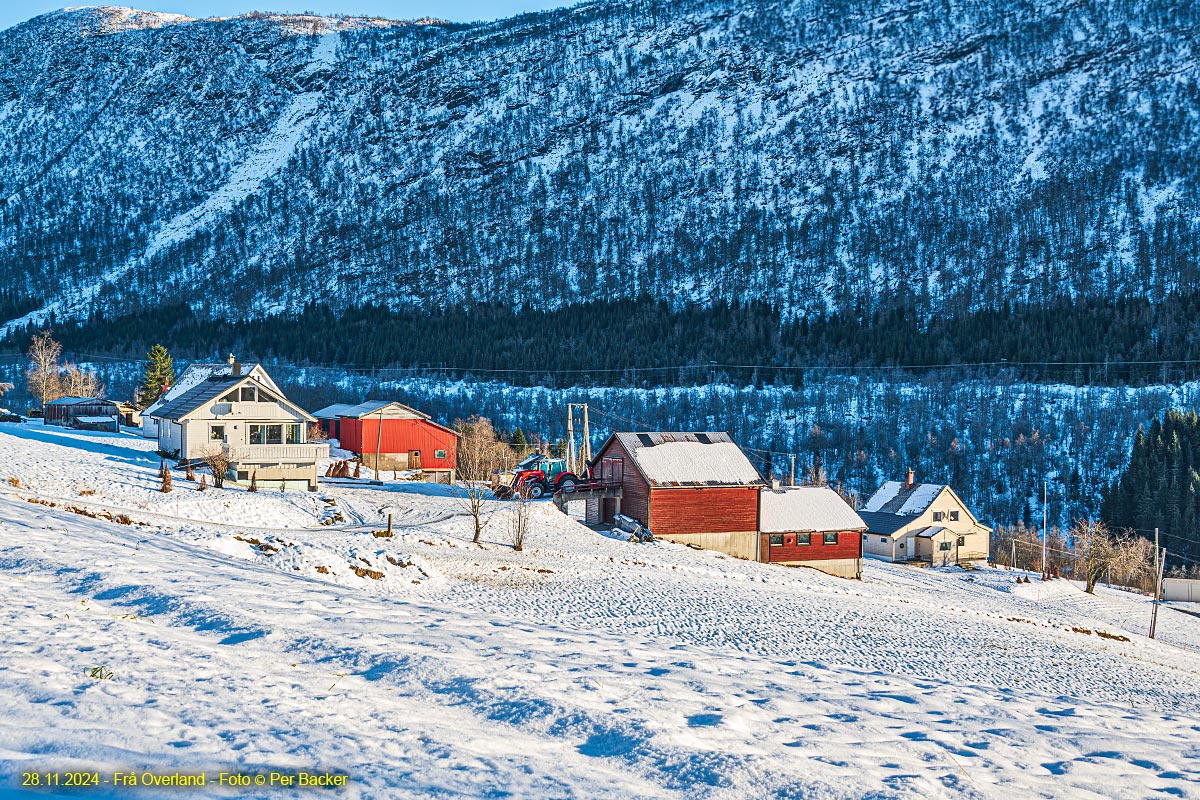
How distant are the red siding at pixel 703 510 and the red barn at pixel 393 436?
28344 mm

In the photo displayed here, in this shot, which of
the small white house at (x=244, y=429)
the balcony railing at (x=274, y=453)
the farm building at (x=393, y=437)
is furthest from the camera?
the farm building at (x=393, y=437)

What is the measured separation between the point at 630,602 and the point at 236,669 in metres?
16.2

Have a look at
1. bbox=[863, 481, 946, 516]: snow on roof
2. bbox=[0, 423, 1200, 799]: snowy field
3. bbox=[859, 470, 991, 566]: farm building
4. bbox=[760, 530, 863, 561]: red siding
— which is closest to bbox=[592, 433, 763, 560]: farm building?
bbox=[760, 530, 863, 561]: red siding

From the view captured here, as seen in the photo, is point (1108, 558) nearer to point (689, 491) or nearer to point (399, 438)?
point (689, 491)

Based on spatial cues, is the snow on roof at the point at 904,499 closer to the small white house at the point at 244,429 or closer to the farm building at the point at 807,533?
the farm building at the point at 807,533

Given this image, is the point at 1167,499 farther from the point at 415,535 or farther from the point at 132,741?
the point at 132,741

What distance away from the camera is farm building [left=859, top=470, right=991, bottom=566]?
7019 centimetres

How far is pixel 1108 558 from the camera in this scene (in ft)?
205

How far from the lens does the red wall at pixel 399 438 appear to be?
240 ft

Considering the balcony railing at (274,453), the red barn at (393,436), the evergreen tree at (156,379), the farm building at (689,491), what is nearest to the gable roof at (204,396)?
the balcony railing at (274,453)

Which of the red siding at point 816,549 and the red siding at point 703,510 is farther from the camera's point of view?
the red siding at point 816,549

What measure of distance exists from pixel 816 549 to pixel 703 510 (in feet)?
23.8

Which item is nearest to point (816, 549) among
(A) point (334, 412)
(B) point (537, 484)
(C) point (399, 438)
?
(B) point (537, 484)

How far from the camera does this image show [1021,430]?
479 ft
